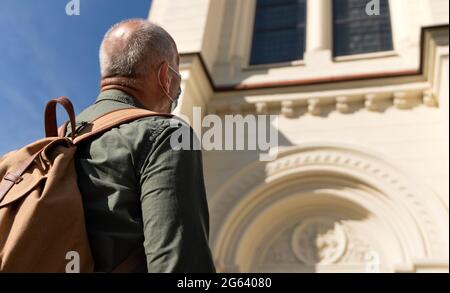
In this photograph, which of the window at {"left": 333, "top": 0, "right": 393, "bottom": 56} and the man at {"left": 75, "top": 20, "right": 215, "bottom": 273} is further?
the window at {"left": 333, "top": 0, "right": 393, "bottom": 56}

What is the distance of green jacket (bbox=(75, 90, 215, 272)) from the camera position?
99cm

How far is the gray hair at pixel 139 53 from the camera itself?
4.51ft

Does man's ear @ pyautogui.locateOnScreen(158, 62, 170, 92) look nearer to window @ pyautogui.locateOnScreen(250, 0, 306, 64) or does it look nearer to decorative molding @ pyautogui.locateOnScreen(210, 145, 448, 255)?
decorative molding @ pyautogui.locateOnScreen(210, 145, 448, 255)

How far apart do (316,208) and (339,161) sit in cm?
67

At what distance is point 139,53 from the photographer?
137 centimetres

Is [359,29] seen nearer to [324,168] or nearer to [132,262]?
[324,168]

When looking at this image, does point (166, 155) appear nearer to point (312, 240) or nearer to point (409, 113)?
point (312, 240)

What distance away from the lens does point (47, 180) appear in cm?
103

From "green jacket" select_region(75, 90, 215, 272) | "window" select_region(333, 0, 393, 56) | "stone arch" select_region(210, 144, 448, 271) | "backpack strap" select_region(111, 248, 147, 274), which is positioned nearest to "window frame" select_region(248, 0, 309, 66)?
"window" select_region(333, 0, 393, 56)

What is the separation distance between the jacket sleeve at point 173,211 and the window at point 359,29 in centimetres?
675

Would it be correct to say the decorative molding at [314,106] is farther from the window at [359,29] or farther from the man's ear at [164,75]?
the man's ear at [164,75]

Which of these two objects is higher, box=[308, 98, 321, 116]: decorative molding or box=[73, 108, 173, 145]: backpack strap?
box=[308, 98, 321, 116]: decorative molding

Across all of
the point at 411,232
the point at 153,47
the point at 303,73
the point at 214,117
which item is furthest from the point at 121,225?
the point at 303,73

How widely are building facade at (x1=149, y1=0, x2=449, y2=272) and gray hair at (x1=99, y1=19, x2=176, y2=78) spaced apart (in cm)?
439
